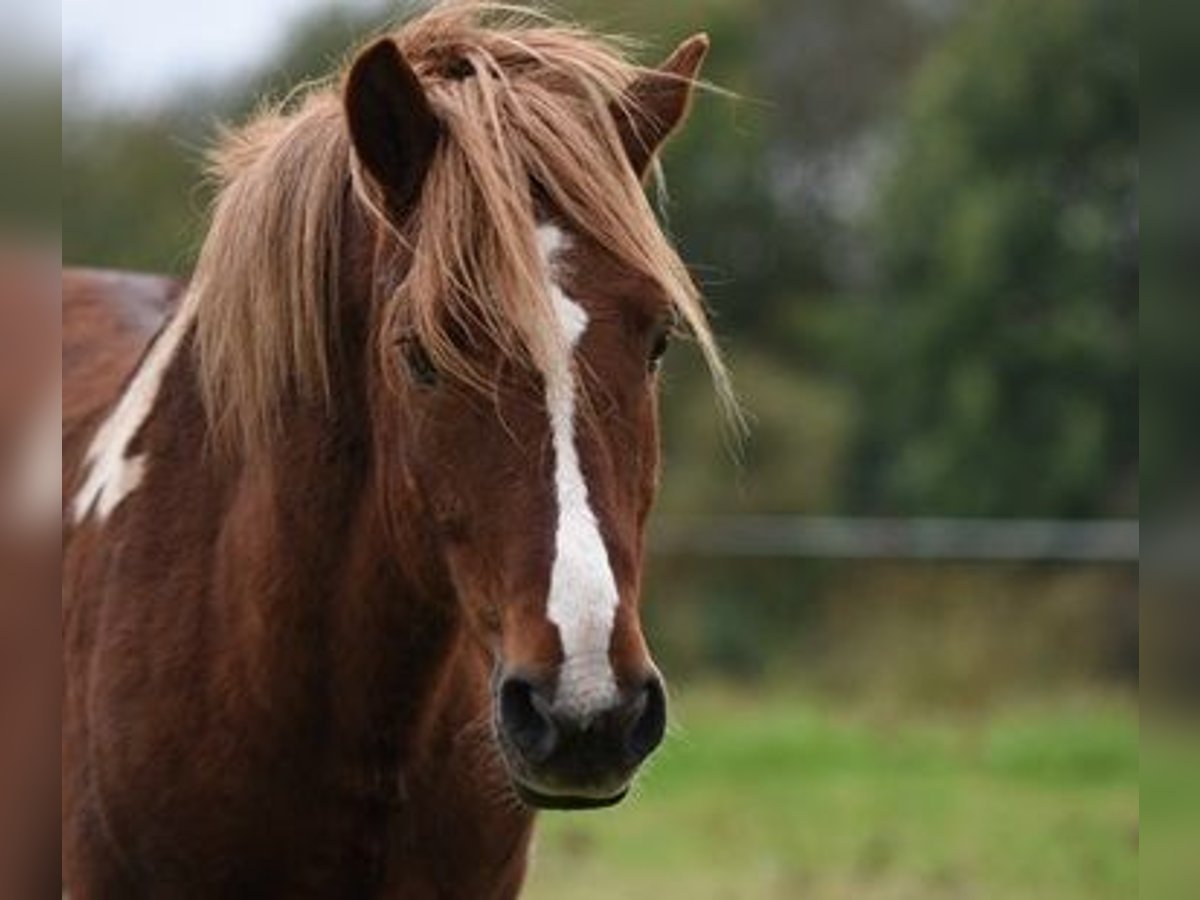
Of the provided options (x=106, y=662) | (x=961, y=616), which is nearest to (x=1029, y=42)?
(x=961, y=616)

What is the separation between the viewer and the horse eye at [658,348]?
8.54ft

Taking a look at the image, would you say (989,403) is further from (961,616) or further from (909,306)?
(961,616)

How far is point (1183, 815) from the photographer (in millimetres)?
904

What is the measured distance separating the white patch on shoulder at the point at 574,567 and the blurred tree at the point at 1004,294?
1641 cm

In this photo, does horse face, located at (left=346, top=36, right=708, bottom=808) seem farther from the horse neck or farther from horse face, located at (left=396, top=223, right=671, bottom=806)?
the horse neck

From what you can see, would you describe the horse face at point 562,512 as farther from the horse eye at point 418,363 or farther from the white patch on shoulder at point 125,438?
the white patch on shoulder at point 125,438

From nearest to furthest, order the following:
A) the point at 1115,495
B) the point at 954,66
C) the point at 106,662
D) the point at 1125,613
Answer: the point at 106,662 < the point at 1125,613 < the point at 1115,495 < the point at 954,66

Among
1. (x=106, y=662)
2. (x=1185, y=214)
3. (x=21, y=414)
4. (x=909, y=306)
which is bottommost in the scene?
(x=909, y=306)

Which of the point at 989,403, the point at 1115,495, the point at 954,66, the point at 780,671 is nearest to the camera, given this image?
the point at 780,671

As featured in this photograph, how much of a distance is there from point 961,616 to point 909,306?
12.5 meters

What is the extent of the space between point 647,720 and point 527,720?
0.44 ft

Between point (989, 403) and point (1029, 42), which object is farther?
point (989, 403)

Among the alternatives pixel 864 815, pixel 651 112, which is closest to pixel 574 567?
pixel 651 112

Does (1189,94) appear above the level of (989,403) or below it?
above
